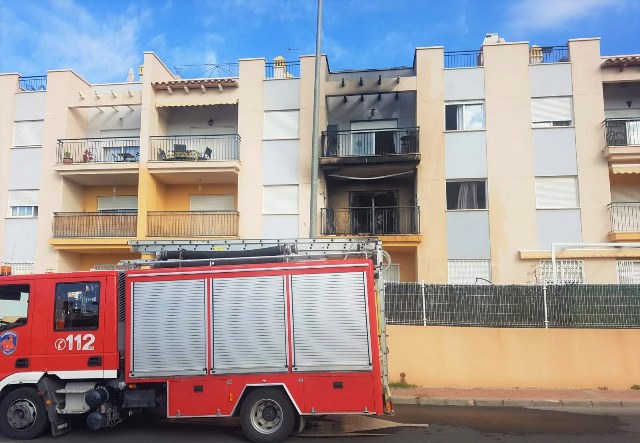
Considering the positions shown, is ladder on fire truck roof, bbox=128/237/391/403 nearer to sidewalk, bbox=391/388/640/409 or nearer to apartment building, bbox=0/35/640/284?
sidewalk, bbox=391/388/640/409

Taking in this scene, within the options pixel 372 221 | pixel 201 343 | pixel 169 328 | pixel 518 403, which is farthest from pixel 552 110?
pixel 169 328

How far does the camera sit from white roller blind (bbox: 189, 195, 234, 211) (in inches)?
840

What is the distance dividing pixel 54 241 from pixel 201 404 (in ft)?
51.7

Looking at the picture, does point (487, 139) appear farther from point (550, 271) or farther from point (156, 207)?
point (156, 207)

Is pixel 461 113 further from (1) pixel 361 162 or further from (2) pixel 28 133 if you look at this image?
(2) pixel 28 133

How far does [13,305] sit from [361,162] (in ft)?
42.9

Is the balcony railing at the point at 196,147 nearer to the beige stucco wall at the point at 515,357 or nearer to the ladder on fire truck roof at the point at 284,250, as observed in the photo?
the beige stucco wall at the point at 515,357

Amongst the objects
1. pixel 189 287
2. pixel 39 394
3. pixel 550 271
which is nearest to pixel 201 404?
pixel 189 287

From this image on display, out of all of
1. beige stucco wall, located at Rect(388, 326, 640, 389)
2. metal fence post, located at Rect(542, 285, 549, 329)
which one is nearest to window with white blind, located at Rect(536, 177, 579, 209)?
metal fence post, located at Rect(542, 285, 549, 329)

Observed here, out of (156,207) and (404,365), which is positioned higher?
(156,207)

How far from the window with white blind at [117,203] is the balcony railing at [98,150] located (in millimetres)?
1640

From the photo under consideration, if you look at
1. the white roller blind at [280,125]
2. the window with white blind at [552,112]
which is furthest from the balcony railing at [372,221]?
the window with white blind at [552,112]

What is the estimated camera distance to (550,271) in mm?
18125

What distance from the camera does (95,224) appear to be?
20609 millimetres
